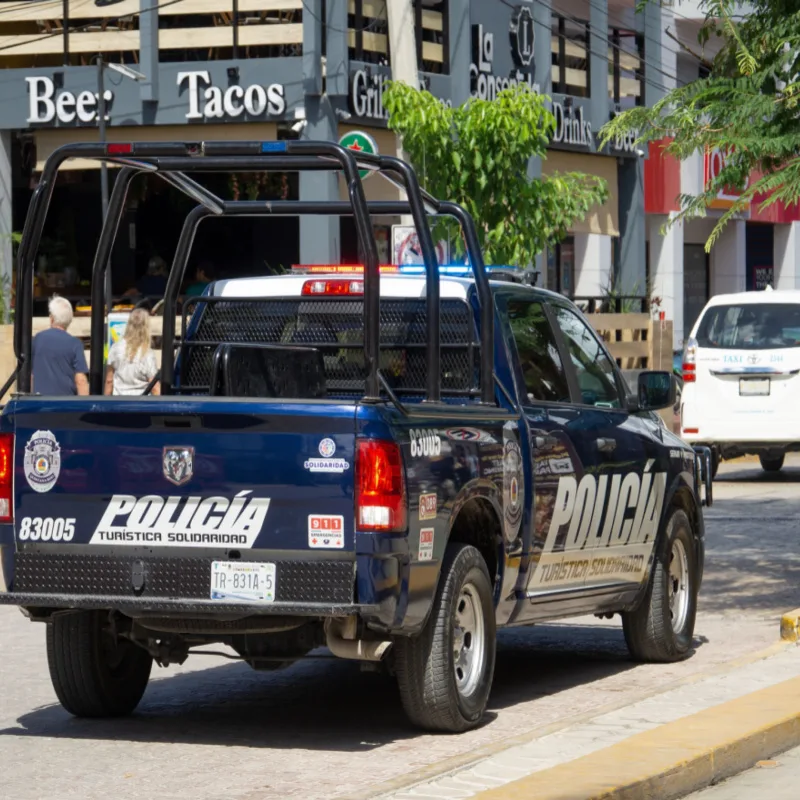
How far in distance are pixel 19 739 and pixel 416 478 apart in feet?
6.73

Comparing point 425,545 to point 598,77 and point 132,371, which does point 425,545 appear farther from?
point 598,77

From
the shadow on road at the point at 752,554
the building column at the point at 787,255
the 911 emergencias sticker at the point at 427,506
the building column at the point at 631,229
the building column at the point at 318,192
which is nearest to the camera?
the 911 emergencias sticker at the point at 427,506

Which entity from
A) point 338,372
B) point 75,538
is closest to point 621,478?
point 338,372

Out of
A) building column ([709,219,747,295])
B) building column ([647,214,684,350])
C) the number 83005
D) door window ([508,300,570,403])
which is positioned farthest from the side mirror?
building column ([709,219,747,295])

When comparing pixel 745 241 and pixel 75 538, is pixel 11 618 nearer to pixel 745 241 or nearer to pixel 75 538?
pixel 75 538

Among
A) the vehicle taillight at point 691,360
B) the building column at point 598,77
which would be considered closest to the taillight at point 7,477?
the vehicle taillight at point 691,360

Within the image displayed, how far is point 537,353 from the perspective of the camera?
8602 millimetres

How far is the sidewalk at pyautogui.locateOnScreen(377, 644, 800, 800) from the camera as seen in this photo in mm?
6133

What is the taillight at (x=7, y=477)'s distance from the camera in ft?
24.0

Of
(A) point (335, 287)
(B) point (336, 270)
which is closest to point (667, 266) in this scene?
(B) point (336, 270)

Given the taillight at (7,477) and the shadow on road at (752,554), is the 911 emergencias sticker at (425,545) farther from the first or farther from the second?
the shadow on road at (752,554)

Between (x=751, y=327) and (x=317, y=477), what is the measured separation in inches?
510

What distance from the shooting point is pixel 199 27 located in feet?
80.0

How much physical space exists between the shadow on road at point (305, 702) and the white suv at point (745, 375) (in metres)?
8.86
